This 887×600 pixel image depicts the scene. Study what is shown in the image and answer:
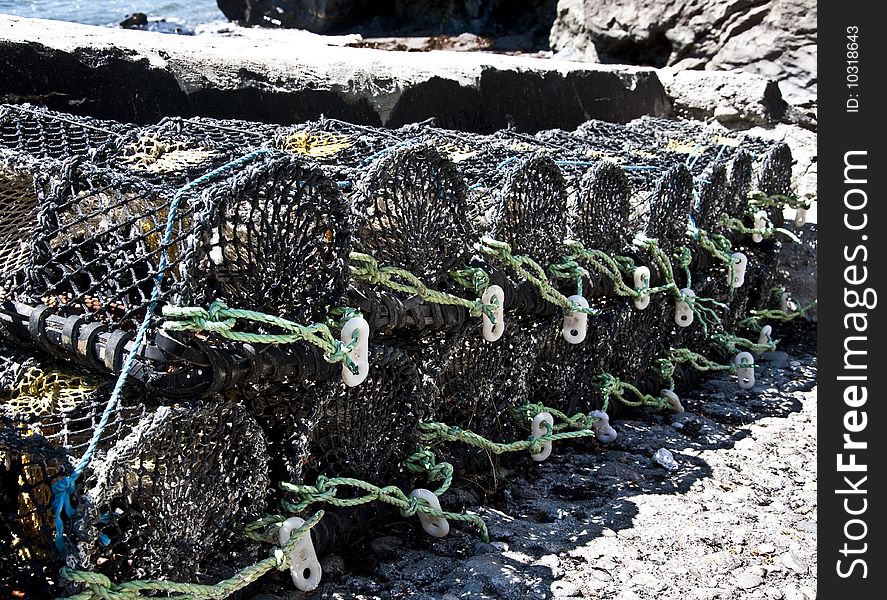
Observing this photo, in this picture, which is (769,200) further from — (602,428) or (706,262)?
(602,428)

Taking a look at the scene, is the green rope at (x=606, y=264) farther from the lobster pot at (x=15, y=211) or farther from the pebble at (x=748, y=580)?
the lobster pot at (x=15, y=211)

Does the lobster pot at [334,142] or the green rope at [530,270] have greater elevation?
the lobster pot at [334,142]

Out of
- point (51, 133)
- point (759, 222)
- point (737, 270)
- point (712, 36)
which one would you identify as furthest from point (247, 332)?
point (712, 36)

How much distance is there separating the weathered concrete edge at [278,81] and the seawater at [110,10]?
25.9ft

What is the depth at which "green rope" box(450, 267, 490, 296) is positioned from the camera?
2.38 metres

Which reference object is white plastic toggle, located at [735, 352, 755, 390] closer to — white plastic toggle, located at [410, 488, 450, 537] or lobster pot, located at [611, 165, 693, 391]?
lobster pot, located at [611, 165, 693, 391]

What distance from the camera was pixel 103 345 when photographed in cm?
181

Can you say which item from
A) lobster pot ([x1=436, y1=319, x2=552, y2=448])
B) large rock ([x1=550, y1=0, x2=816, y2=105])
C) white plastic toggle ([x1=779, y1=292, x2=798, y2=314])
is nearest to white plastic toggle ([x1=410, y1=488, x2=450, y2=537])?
lobster pot ([x1=436, y1=319, x2=552, y2=448])

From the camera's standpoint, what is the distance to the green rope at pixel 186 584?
1531 millimetres

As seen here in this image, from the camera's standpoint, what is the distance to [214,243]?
5.90 ft

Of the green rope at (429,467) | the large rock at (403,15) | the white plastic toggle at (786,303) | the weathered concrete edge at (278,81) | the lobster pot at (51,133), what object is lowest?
the white plastic toggle at (786,303)

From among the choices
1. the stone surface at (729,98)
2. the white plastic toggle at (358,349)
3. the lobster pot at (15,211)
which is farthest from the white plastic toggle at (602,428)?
the stone surface at (729,98)

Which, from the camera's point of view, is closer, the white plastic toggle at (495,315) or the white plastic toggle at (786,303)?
the white plastic toggle at (495,315)
